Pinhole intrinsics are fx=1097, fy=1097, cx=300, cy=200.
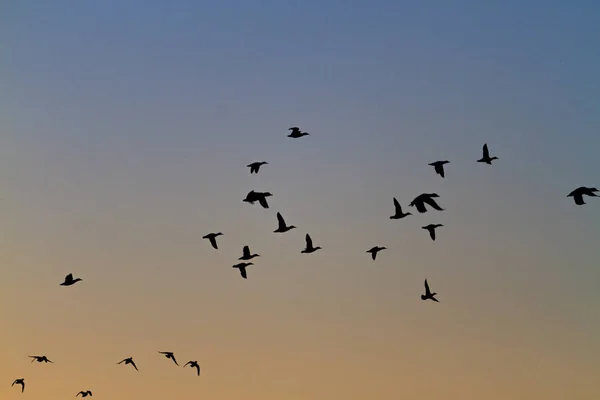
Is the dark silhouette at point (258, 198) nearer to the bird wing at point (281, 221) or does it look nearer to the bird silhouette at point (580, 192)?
the bird wing at point (281, 221)

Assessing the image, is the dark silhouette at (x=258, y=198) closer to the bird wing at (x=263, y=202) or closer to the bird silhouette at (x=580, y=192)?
the bird wing at (x=263, y=202)

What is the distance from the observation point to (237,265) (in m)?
73.0

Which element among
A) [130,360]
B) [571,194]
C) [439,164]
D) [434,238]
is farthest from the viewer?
[130,360]

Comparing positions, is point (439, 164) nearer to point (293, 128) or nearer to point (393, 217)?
point (393, 217)

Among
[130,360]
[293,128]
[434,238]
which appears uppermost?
[293,128]

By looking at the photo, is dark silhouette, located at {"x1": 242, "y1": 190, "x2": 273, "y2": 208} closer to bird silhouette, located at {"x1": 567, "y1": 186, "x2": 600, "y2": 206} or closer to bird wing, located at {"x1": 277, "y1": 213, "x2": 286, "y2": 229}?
bird wing, located at {"x1": 277, "y1": 213, "x2": 286, "y2": 229}

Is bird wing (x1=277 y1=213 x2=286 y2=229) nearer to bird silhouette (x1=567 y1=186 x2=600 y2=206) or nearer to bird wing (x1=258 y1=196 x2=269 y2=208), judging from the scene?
bird wing (x1=258 y1=196 x2=269 y2=208)

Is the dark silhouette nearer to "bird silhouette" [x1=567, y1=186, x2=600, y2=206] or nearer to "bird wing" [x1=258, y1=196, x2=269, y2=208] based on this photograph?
"bird wing" [x1=258, y1=196, x2=269, y2=208]

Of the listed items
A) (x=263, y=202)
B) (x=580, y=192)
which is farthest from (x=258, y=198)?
(x=580, y=192)

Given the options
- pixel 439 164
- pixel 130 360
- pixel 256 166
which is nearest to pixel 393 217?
pixel 439 164

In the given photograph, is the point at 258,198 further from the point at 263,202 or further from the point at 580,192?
the point at 580,192

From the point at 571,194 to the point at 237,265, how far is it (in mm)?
23726

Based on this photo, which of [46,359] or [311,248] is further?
[46,359]

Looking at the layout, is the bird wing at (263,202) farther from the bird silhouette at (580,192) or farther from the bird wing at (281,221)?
the bird silhouette at (580,192)
